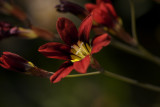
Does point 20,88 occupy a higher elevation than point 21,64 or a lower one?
lower

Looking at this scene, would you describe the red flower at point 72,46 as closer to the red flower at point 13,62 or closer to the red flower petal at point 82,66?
the red flower petal at point 82,66

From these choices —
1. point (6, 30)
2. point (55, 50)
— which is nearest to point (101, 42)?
point (55, 50)

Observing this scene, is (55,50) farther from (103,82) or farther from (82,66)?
(103,82)

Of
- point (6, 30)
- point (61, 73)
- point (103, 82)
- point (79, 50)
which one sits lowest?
point (103, 82)

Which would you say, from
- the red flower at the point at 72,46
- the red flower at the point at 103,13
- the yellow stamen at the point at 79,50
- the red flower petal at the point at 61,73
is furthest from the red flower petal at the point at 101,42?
the red flower at the point at 103,13

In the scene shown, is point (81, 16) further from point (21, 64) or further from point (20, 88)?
point (20, 88)

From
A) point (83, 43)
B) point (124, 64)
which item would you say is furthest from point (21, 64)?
point (124, 64)
